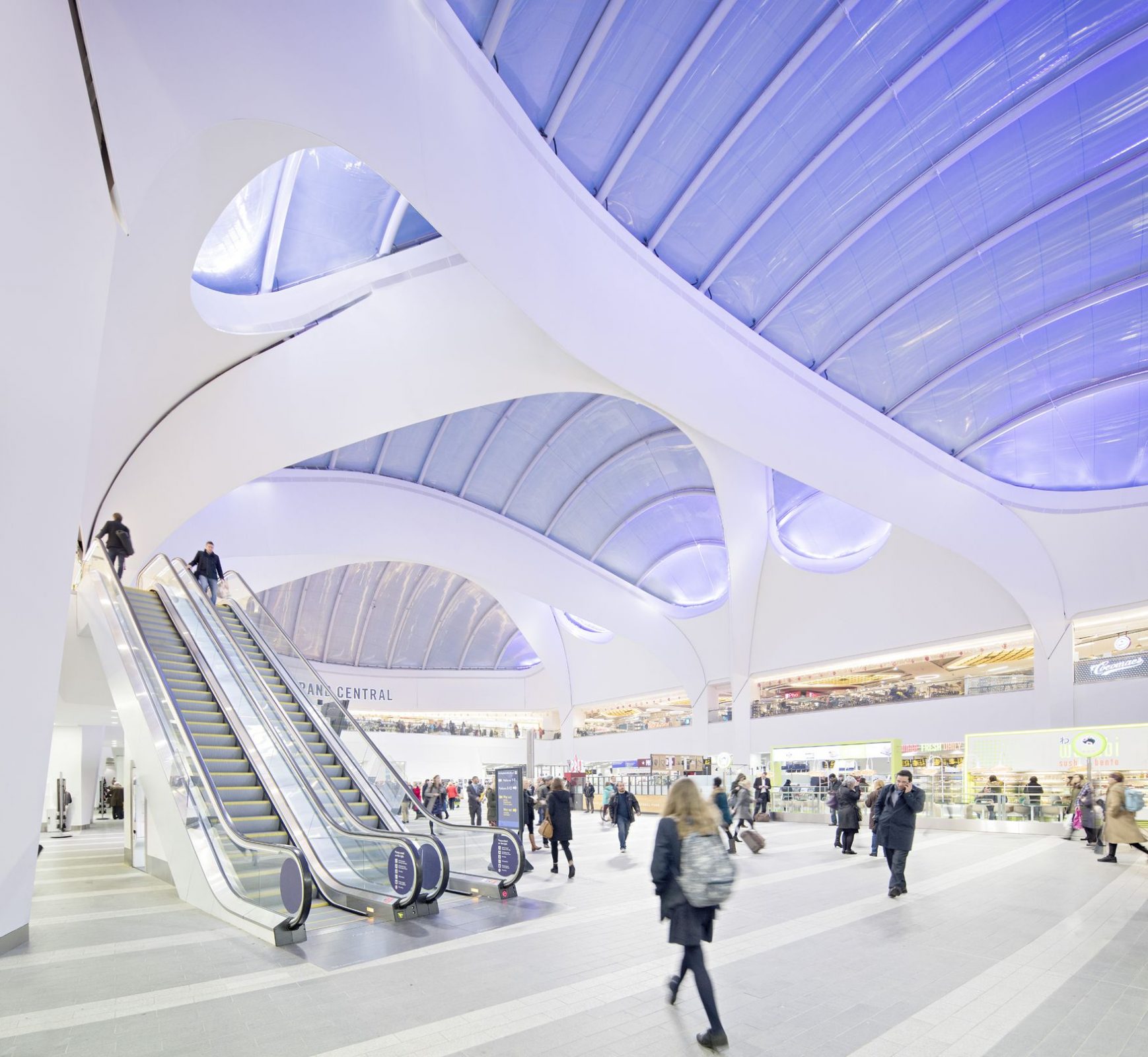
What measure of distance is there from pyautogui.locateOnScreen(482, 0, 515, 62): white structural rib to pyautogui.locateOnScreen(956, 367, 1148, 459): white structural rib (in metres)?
16.3

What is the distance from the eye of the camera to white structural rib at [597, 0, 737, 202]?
1134 centimetres

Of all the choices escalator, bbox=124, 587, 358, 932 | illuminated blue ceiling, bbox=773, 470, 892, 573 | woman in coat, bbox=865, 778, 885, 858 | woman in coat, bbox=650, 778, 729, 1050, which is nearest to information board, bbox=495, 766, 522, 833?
escalator, bbox=124, 587, 358, 932

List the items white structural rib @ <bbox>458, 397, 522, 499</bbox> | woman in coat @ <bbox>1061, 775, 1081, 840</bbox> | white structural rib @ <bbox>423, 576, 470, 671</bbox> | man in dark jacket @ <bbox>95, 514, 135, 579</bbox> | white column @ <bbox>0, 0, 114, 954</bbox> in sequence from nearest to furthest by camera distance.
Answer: white column @ <bbox>0, 0, 114, 954</bbox> → man in dark jacket @ <bbox>95, 514, 135, 579</bbox> → woman in coat @ <bbox>1061, 775, 1081, 840</bbox> → white structural rib @ <bbox>458, 397, 522, 499</bbox> → white structural rib @ <bbox>423, 576, 470, 671</bbox>

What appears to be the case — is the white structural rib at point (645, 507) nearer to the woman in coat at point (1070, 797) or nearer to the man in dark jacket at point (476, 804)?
the man in dark jacket at point (476, 804)

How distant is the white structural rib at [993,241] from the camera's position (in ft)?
44.9

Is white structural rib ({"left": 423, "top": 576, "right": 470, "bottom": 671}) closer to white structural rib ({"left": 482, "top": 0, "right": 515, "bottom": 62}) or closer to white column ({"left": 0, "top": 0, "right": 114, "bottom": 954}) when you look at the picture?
white structural rib ({"left": 482, "top": 0, "right": 515, "bottom": 62})

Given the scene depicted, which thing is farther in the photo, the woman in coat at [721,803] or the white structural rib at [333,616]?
the white structural rib at [333,616]

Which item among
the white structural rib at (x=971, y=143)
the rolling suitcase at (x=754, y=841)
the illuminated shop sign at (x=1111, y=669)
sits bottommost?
the rolling suitcase at (x=754, y=841)

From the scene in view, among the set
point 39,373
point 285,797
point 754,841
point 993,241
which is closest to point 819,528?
point 993,241

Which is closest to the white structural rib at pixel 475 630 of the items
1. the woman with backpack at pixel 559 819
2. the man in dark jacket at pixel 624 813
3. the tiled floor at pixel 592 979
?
the man in dark jacket at pixel 624 813

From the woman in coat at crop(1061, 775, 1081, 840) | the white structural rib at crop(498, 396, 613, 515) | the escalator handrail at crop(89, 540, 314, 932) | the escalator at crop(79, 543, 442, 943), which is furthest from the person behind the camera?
the white structural rib at crop(498, 396, 613, 515)

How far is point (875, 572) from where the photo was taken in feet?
82.4

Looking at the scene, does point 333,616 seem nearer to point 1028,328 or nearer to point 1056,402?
point 1056,402

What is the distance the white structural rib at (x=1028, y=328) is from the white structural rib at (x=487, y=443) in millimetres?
11761
